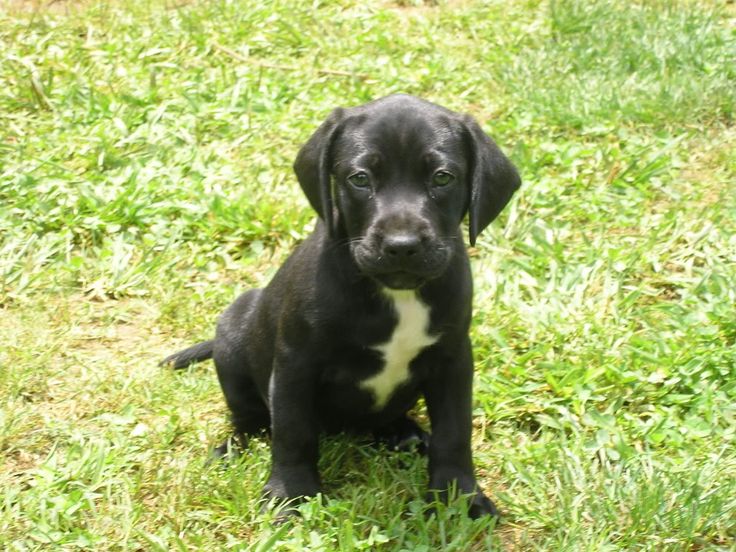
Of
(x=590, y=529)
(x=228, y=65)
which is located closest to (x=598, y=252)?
(x=590, y=529)

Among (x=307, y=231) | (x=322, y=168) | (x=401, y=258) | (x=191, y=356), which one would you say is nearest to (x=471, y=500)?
(x=401, y=258)

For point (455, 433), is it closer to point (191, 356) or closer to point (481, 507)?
point (481, 507)

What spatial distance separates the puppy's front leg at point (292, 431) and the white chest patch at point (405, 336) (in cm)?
24

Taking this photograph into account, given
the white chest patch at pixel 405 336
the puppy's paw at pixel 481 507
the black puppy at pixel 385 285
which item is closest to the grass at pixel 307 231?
the puppy's paw at pixel 481 507

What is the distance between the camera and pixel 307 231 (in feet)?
20.3

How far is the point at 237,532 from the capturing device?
4.06m

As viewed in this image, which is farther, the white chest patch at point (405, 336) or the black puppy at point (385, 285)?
the white chest patch at point (405, 336)

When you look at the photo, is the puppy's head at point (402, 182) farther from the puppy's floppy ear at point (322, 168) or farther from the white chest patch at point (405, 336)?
the white chest patch at point (405, 336)

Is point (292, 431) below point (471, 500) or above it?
above

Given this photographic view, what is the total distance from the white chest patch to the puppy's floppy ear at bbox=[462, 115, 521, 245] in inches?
12.3

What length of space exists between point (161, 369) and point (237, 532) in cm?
123

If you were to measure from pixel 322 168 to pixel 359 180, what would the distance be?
19cm

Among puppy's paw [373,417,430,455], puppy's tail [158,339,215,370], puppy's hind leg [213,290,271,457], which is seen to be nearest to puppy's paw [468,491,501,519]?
puppy's paw [373,417,430,455]

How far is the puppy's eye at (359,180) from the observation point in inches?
154
